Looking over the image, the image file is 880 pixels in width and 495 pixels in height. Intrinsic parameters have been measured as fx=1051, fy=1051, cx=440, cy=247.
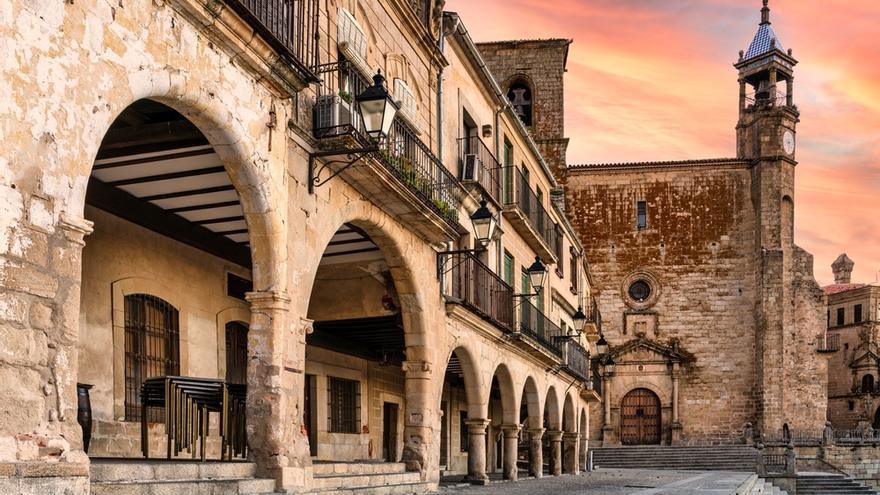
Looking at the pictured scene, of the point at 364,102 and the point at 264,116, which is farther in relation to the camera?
the point at 364,102

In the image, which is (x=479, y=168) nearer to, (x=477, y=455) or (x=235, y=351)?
(x=477, y=455)

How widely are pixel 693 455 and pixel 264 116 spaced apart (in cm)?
3303

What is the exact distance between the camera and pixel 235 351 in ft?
43.2

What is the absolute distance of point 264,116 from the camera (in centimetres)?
896

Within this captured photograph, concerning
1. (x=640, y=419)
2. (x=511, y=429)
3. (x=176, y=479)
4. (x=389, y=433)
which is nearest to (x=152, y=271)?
(x=176, y=479)

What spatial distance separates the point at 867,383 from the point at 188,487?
68425 millimetres

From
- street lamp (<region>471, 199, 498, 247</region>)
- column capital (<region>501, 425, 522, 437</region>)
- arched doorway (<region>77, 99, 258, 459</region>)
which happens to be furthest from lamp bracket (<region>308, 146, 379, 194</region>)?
column capital (<region>501, 425, 522, 437</region>)

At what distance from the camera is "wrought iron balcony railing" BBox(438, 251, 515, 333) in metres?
15.3

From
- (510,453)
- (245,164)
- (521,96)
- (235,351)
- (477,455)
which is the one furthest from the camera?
(521,96)

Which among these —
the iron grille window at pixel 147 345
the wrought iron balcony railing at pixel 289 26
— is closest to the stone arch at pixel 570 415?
the iron grille window at pixel 147 345

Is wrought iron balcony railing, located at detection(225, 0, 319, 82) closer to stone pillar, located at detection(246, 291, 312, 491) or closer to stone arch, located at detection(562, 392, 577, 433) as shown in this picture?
stone pillar, located at detection(246, 291, 312, 491)

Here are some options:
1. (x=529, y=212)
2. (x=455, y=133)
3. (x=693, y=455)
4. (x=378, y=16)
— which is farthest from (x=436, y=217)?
(x=693, y=455)

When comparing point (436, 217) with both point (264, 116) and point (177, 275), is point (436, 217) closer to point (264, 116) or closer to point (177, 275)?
point (177, 275)

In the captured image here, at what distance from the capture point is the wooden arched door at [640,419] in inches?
1761
